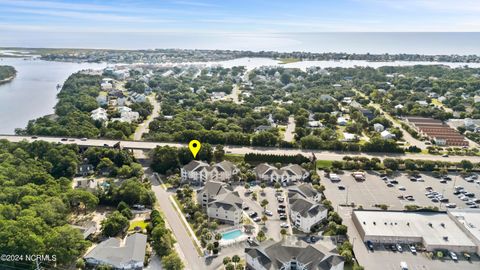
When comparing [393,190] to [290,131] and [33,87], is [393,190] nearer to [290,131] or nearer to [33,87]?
[290,131]

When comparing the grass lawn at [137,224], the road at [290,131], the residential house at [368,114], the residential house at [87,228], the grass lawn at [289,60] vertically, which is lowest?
the grass lawn at [137,224]

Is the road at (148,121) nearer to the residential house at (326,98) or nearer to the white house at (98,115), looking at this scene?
the white house at (98,115)

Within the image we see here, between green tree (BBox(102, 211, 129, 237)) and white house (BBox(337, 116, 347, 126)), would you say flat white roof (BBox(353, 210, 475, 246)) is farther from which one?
white house (BBox(337, 116, 347, 126))

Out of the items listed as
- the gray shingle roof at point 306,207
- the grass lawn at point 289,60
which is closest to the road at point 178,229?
the gray shingle roof at point 306,207

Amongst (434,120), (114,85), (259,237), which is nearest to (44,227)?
(259,237)

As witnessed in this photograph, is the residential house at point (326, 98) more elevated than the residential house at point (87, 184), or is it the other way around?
the residential house at point (326, 98)

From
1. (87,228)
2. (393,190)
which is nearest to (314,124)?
(393,190)

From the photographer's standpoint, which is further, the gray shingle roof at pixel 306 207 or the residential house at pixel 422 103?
the residential house at pixel 422 103
